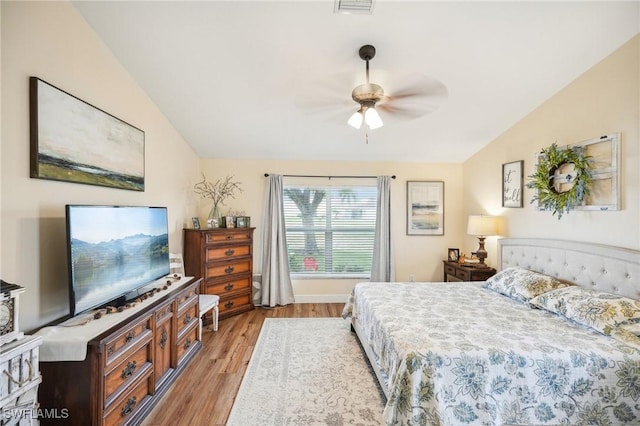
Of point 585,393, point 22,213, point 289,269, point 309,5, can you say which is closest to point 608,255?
point 585,393

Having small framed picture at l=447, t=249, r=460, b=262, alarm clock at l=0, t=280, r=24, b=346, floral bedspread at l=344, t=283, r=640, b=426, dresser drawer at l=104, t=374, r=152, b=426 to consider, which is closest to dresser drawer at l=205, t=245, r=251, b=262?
dresser drawer at l=104, t=374, r=152, b=426

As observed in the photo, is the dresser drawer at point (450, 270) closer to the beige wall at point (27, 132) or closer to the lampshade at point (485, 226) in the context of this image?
the lampshade at point (485, 226)

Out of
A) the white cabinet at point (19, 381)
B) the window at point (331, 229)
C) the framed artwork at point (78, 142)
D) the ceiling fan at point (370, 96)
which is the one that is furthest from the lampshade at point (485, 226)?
the white cabinet at point (19, 381)

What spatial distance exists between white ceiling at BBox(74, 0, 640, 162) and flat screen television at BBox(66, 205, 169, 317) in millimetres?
1352

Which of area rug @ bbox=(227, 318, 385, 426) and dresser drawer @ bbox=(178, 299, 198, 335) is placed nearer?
area rug @ bbox=(227, 318, 385, 426)

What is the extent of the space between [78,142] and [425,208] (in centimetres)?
440

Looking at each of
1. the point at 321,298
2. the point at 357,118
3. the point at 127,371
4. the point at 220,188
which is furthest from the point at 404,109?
the point at 321,298

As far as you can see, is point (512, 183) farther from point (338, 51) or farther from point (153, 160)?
point (153, 160)

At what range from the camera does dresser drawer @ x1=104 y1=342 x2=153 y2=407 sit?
1.64 meters

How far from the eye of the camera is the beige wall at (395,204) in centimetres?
450

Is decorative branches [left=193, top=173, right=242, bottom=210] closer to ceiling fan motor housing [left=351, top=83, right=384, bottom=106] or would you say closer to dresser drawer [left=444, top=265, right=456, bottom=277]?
ceiling fan motor housing [left=351, top=83, right=384, bottom=106]

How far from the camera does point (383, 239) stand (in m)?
4.50

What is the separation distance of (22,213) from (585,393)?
3421 millimetres

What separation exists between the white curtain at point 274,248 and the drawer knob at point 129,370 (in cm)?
252
